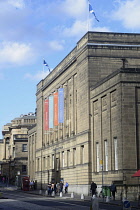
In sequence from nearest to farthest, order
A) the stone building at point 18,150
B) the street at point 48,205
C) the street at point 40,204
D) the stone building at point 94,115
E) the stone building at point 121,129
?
the street at point 48,205
the street at point 40,204
the stone building at point 121,129
the stone building at point 94,115
the stone building at point 18,150

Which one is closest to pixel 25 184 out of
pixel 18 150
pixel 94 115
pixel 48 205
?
pixel 94 115

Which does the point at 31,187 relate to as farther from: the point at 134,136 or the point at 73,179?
the point at 134,136

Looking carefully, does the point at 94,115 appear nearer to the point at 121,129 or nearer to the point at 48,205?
the point at 121,129

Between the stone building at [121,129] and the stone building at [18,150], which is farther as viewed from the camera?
the stone building at [18,150]

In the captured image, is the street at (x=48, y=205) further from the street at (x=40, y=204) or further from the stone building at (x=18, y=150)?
the stone building at (x=18, y=150)

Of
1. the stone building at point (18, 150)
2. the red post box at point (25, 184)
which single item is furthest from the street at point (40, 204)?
the stone building at point (18, 150)

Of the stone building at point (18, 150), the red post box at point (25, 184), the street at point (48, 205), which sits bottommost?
the red post box at point (25, 184)

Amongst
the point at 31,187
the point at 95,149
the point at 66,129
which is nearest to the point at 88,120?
the point at 95,149

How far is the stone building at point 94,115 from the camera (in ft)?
170

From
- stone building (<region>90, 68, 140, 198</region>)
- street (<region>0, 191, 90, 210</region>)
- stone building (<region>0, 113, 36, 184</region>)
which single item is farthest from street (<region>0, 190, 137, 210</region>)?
stone building (<region>0, 113, 36, 184</region>)

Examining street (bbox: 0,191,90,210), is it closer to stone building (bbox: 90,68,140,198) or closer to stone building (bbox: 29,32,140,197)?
stone building (bbox: 90,68,140,198)

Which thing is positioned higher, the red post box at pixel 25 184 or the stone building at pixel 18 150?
the stone building at pixel 18 150

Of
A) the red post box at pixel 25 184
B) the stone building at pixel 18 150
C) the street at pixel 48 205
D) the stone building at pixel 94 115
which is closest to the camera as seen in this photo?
the street at pixel 48 205

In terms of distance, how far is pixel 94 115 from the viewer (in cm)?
6138
